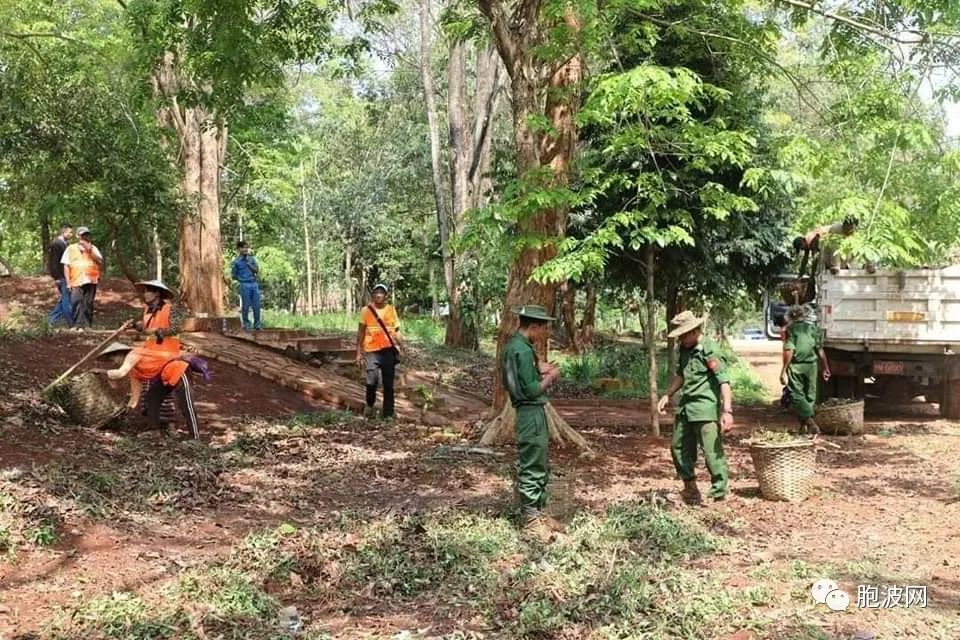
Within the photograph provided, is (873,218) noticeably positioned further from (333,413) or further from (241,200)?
(241,200)

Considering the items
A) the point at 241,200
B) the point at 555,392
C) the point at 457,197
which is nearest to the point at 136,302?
the point at 241,200

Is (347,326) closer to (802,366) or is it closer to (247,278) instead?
(247,278)

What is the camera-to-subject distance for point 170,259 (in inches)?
1194

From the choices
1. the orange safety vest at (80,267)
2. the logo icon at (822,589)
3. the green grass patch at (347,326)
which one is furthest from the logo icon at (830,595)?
the green grass patch at (347,326)

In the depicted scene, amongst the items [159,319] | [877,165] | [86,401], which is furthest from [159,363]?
[877,165]

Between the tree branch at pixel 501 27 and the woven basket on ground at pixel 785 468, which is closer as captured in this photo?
the woven basket on ground at pixel 785 468

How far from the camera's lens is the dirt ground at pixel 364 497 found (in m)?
4.86

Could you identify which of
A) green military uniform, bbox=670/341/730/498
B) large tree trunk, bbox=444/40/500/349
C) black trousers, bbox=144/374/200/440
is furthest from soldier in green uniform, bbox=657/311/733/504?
large tree trunk, bbox=444/40/500/349

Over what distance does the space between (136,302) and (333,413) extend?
11.7m

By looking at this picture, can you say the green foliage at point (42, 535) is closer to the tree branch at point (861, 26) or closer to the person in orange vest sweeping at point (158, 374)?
the person in orange vest sweeping at point (158, 374)

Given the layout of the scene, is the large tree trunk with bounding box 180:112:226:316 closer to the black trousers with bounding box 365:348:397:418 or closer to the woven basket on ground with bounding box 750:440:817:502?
the black trousers with bounding box 365:348:397:418

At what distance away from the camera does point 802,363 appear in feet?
34.4

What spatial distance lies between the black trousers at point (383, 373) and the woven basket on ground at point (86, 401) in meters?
3.18

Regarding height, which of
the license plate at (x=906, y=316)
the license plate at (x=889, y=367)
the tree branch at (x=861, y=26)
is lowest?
the license plate at (x=889, y=367)
